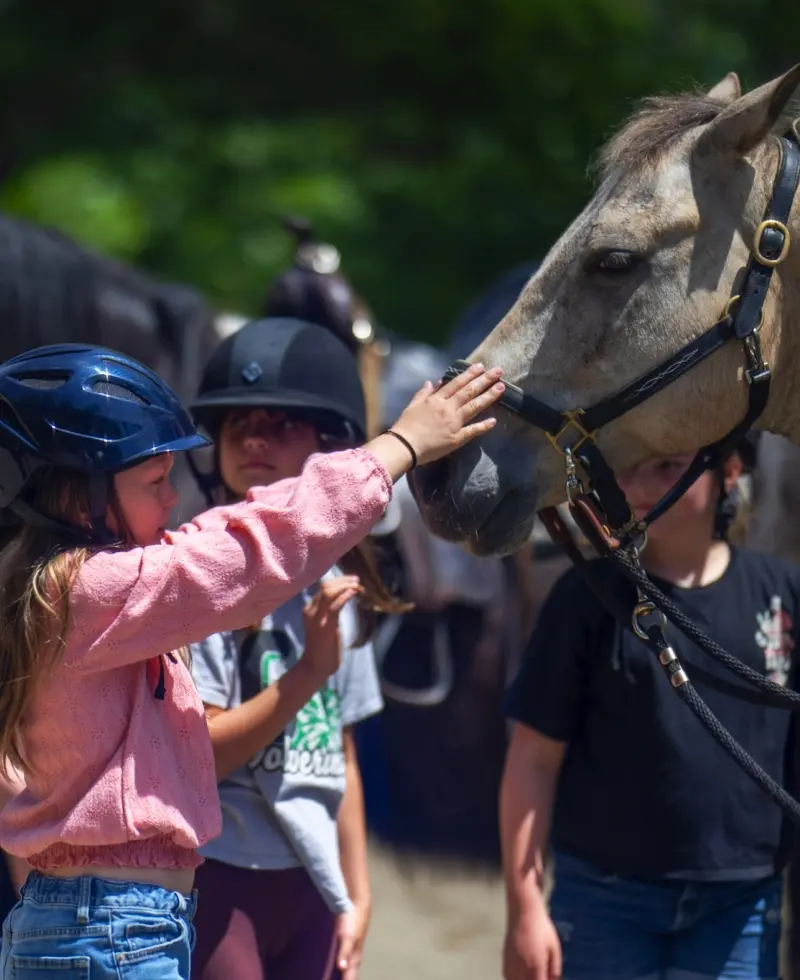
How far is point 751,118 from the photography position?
2.05 metres

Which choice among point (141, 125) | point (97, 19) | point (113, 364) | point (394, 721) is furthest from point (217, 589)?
point (97, 19)

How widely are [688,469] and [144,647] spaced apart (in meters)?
0.93

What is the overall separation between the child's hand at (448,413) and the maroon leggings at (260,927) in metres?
0.77

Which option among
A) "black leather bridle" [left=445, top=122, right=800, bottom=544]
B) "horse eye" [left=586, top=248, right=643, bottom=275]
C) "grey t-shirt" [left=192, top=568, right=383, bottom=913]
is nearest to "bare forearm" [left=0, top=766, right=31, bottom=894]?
"grey t-shirt" [left=192, top=568, right=383, bottom=913]

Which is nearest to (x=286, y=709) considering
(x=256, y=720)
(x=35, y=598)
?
(x=256, y=720)

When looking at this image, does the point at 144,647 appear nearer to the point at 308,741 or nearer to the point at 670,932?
the point at 308,741

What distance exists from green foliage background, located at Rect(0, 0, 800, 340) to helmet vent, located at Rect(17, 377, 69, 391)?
5.87 metres

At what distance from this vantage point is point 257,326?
103 inches

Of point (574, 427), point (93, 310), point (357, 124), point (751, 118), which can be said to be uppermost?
point (357, 124)

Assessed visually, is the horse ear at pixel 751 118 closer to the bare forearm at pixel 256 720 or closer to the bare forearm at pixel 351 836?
the bare forearm at pixel 256 720

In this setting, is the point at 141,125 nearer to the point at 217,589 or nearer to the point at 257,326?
the point at 257,326

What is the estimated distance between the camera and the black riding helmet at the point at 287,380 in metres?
2.46

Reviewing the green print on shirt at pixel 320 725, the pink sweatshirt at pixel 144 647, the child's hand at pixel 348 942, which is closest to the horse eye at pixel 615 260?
the pink sweatshirt at pixel 144 647

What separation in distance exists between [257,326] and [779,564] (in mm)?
1072
